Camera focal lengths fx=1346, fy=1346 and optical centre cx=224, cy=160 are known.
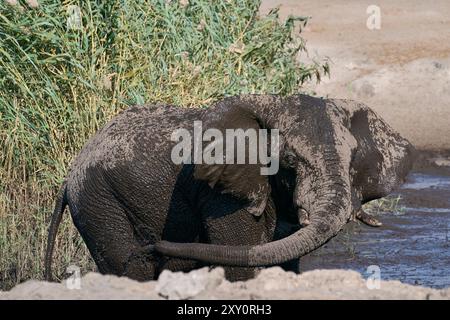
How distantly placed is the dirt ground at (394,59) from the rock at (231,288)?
9.98 metres

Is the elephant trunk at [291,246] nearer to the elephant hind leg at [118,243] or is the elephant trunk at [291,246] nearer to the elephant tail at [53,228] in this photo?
the elephant hind leg at [118,243]

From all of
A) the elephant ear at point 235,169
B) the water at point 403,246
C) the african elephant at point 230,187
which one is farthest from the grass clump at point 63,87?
the elephant ear at point 235,169

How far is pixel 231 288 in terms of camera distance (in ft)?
18.9

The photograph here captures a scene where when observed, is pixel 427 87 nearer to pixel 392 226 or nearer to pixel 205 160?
pixel 392 226

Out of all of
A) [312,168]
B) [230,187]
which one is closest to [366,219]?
[312,168]

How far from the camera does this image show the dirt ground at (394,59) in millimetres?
16484

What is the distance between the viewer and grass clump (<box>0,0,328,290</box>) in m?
9.46

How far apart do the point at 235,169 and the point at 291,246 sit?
2.85ft

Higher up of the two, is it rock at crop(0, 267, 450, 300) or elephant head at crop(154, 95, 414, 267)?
elephant head at crop(154, 95, 414, 267)

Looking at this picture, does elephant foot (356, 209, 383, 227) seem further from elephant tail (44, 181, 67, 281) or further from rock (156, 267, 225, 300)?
elephant tail (44, 181, 67, 281)

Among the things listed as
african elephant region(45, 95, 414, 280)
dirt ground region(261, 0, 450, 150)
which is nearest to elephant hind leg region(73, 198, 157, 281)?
african elephant region(45, 95, 414, 280)
